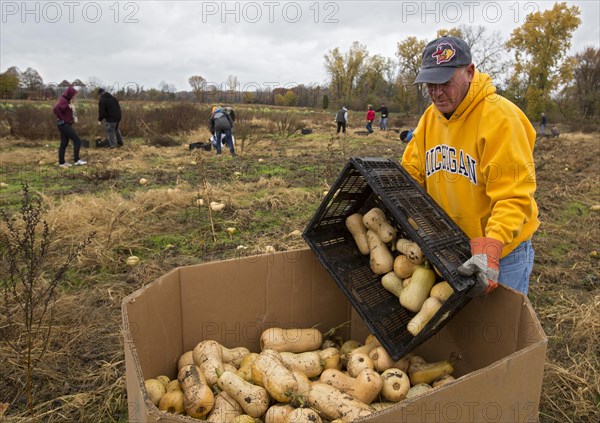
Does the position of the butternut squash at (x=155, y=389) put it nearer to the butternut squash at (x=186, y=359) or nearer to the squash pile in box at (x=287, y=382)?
the squash pile in box at (x=287, y=382)

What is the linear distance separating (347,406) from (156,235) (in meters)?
4.02

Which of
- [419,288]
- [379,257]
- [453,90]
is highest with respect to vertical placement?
[453,90]

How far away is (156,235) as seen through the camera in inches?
211

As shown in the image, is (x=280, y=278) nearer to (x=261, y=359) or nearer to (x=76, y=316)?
(x=261, y=359)

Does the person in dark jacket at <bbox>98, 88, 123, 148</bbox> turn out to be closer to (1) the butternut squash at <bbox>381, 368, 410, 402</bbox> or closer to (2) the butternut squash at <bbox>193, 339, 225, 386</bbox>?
(2) the butternut squash at <bbox>193, 339, 225, 386</bbox>

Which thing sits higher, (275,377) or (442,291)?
(442,291)

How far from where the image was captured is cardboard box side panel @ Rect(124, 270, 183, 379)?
1.93 meters

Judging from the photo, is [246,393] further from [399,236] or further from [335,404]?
[399,236]

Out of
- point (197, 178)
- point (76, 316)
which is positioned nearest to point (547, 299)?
point (76, 316)

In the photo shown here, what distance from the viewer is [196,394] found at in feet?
6.55

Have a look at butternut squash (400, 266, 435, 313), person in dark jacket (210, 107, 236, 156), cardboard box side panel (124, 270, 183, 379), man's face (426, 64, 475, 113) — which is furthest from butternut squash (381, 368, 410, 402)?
person in dark jacket (210, 107, 236, 156)

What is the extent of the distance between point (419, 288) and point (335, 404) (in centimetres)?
73

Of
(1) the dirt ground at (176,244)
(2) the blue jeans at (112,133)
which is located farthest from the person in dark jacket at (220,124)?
(2) the blue jeans at (112,133)

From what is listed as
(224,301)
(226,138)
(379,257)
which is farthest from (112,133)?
(379,257)
